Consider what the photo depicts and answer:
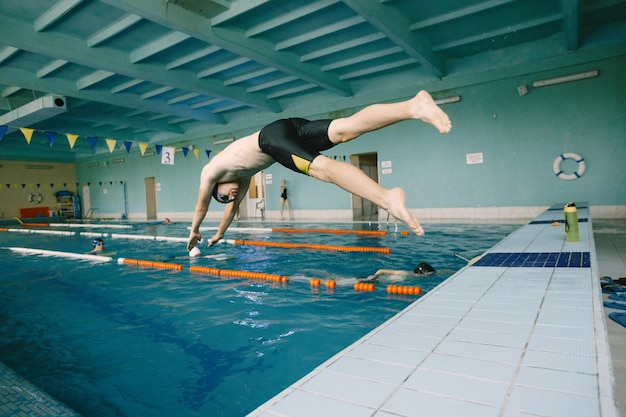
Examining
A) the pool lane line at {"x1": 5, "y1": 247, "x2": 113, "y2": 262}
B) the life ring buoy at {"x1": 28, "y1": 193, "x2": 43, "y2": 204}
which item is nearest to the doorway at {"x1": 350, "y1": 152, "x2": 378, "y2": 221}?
the pool lane line at {"x1": 5, "y1": 247, "x2": 113, "y2": 262}

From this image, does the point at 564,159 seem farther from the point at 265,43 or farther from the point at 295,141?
the point at 295,141

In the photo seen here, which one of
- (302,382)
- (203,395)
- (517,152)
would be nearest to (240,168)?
(203,395)

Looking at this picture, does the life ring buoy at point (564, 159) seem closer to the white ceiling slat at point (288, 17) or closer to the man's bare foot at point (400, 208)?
the white ceiling slat at point (288, 17)

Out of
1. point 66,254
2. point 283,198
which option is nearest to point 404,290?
point 66,254

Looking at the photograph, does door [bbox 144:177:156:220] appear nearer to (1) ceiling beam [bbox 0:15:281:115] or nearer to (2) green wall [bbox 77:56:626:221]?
(1) ceiling beam [bbox 0:15:281:115]

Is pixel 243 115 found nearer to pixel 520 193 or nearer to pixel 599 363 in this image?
pixel 520 193

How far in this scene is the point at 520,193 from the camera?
10578 mm

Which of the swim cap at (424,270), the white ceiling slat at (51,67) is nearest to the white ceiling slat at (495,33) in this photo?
the swim cap at (424,270)

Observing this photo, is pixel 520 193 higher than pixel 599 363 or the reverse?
higher

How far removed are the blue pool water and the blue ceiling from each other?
4698 mm

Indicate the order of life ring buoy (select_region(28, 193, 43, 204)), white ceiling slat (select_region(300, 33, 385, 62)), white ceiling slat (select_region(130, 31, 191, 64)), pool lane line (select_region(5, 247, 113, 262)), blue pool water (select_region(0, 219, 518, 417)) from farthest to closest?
life ring buoy (select_region(28, 193, 43, 204)) → white ceiling slat (select_region(300, 33, 385, 62)) → white ceiling slat (select_region(130, 31, 191, 64)) → pool lane line (select_region(5, 247, 113, 262)) → blue pool water (select_region(0, 219, 518, 417))

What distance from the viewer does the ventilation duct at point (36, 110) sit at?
11547 mm

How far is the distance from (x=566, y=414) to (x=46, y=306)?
216 inches

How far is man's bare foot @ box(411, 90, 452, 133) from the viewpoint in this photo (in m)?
2.10
